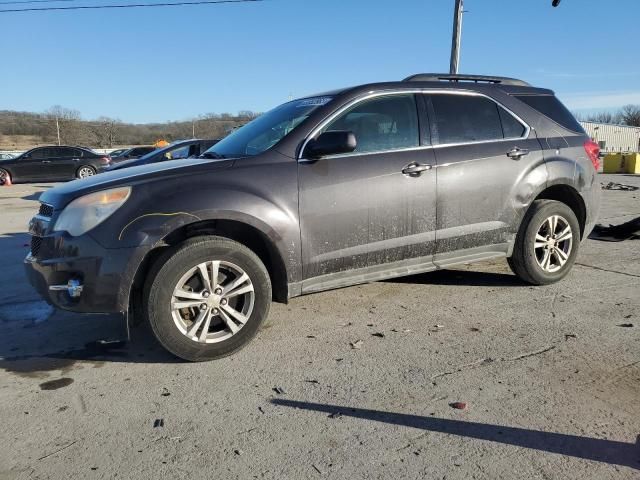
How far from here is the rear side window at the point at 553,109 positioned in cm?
503

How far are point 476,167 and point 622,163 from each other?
27473 mm

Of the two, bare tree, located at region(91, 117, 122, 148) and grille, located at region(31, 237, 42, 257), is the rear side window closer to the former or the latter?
grille, located at region(31, 237, 42, 257)

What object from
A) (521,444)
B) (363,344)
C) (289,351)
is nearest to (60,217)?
(289,351)

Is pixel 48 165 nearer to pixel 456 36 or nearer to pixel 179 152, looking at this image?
pixel 179 152

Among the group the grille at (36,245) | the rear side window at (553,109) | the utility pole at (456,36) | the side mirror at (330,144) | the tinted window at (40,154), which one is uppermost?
the utility pole at (456,36)

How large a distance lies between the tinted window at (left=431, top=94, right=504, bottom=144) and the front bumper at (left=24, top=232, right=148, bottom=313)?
2671 mm

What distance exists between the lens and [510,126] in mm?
4812

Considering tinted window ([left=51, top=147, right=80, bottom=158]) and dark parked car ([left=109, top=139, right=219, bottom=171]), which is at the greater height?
dark parked car ([left=109, top=139, right=219, bottom=171])

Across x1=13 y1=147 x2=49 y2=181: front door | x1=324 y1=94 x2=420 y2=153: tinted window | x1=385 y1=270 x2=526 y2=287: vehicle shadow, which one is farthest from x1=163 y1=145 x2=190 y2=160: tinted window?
x1=13 y1=147 x2=49 y2=181: front door

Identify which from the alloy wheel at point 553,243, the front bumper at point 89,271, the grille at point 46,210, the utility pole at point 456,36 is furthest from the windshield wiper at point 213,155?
the utility pole at point 456,36

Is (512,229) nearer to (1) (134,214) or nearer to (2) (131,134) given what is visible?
(1) (134,214)

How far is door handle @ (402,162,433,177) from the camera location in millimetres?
4164

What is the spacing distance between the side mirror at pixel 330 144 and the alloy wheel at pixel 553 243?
7.36 feet

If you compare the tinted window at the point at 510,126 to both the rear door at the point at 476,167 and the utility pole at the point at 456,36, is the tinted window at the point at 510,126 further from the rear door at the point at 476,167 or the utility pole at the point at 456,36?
the utility pole at the point at 456,36
